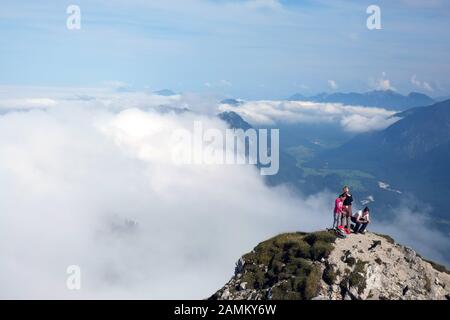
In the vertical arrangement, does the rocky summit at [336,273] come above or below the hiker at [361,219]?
below

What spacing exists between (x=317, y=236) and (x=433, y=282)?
1449 centimetres

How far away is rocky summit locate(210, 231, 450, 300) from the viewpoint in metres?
52.3

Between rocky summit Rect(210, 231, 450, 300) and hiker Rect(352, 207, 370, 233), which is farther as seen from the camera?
hiker Rect(352, 207, 370, 233)

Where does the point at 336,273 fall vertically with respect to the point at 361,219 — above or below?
below

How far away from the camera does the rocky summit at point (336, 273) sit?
52.3 m

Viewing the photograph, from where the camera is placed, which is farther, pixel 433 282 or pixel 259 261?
pixel 259 261

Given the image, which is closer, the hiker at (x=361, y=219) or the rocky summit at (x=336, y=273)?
the rocky summit at (x=336, y=273)

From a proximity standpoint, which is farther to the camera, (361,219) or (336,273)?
(361,219)

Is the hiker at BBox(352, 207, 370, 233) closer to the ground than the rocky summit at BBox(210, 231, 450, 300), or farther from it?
farther from it

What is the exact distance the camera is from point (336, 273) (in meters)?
53.5
